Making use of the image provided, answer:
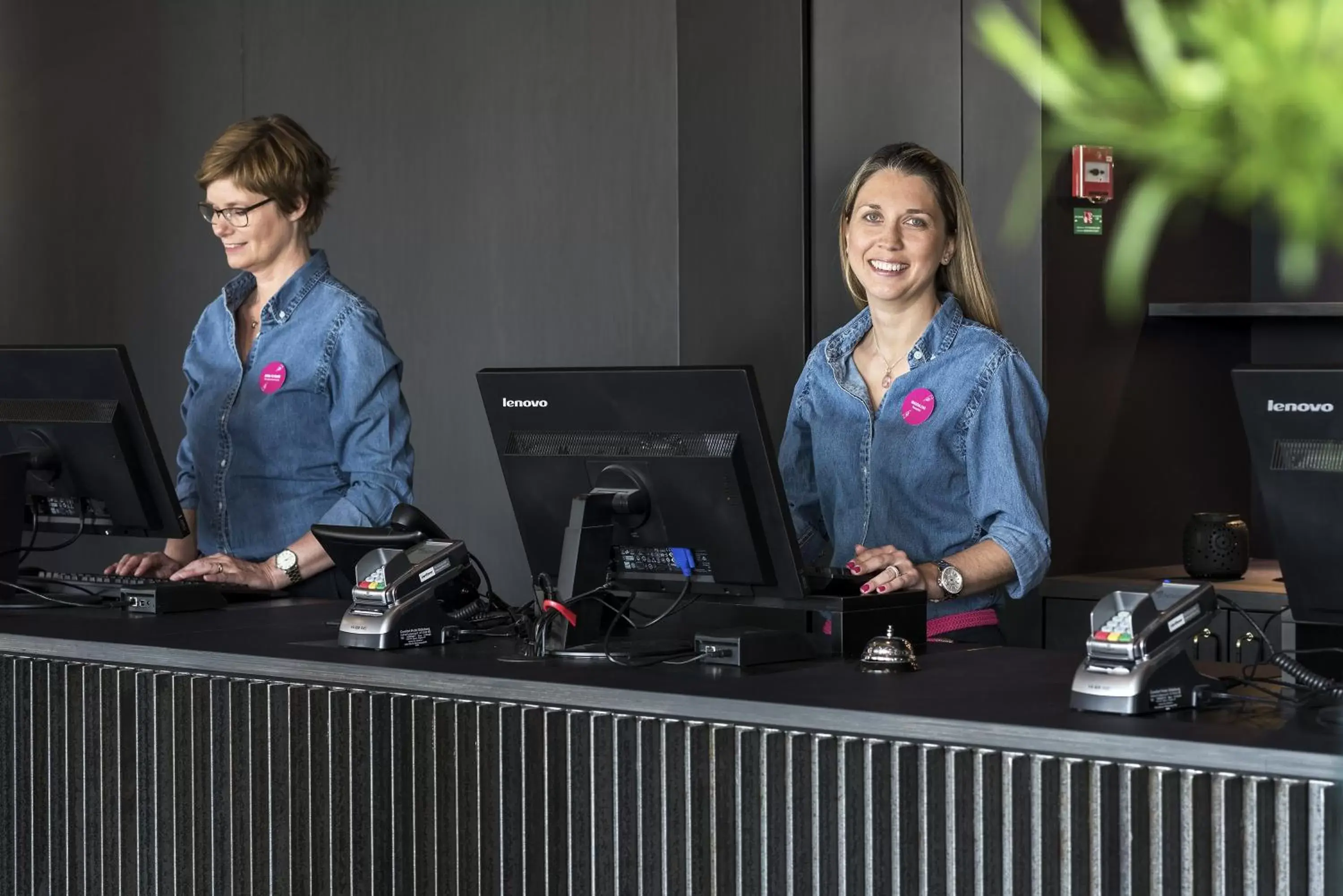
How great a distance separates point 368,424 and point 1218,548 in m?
1.89

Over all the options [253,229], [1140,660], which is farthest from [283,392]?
[1140,660]

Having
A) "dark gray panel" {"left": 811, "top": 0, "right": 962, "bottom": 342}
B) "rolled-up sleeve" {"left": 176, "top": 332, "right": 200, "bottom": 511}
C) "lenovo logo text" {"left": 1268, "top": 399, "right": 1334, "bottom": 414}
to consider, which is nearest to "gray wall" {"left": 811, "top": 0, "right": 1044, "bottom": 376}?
"dark gray panel" {"left": 811, "top": 0, "right": 962, "bottom": 342}

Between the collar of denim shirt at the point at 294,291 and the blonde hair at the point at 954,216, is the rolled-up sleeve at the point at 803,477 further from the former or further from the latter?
the collar of denim shirt at the point at 294,291

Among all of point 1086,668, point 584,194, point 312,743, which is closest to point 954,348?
point 1086,668

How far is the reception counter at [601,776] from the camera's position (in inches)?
66.0

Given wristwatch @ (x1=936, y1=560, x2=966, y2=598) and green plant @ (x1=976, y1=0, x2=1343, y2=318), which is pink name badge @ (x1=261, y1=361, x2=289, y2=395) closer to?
wristwatch @ (x1=936, y1=560, x2=966, y2=598)

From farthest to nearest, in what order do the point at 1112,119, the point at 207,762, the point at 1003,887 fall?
the point at 1112,119, the point at 207,762, the point at 1003,887

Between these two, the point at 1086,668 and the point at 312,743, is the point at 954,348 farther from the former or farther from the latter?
the point at 312,743

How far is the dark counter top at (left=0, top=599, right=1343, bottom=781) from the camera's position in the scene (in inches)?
66.6

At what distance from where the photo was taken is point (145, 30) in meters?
5.61

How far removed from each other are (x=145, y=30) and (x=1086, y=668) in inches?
184

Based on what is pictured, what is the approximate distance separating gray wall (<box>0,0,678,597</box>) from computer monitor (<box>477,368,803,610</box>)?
2.02 m

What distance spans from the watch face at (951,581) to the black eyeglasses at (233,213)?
152 centimetres

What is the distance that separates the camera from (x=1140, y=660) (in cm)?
183
